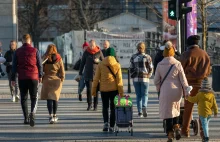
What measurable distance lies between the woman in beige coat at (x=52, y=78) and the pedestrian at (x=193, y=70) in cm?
348

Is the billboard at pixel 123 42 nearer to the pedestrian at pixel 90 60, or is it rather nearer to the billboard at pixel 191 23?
the billboard at pixel 191 23

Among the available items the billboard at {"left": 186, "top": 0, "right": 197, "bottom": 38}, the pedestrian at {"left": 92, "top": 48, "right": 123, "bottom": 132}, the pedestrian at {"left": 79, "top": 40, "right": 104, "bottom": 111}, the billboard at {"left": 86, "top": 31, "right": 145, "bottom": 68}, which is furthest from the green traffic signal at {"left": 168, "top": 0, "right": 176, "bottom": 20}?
the billboard at {"left": 86, "top": 31, "right": 145, "bottom": 68}

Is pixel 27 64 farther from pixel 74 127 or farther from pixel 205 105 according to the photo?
pixel 205 105

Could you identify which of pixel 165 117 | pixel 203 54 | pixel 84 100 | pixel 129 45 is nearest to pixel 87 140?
pixel 165 117

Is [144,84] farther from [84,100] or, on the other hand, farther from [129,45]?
[129,45]

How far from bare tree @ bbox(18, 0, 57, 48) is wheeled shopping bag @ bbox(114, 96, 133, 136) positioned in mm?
50504

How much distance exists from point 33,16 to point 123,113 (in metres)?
53.1

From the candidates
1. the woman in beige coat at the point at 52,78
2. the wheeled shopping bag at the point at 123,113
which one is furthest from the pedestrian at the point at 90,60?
the wheeled shopping bag at the point at 123,113

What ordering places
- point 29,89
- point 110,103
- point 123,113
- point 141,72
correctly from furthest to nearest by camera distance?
point 141,72 → point 29,89 → point 110,103 → point 123,113

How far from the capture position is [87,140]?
1323 centimetres

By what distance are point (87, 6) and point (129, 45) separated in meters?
22.2

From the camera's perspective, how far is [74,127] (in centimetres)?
1527

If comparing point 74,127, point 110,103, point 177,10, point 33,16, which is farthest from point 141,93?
point 33,16

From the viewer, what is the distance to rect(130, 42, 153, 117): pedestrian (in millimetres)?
17109
